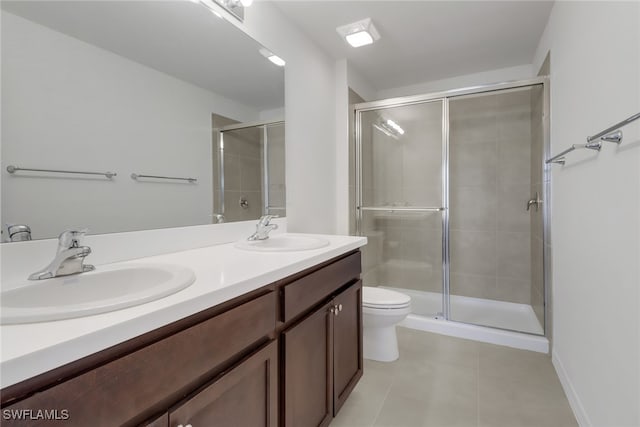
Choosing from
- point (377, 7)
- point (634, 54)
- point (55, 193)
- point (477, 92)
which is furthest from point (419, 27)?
point (55, 193)

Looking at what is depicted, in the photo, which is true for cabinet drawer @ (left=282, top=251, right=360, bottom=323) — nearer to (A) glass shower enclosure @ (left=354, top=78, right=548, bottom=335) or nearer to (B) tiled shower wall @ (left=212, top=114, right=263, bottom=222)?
(B) tiled shower wall @ (left=212, top=114, right=263, bottom=222)

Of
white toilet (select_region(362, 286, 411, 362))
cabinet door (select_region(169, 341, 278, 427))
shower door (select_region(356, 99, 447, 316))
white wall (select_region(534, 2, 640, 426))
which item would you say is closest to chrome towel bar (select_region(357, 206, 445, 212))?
shower door (select_region(356, 99, 447, 316))

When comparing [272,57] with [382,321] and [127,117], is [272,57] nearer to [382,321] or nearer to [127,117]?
[127,117]

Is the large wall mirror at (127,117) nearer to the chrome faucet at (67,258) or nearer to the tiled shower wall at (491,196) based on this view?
the chrome faucet at (67,258)

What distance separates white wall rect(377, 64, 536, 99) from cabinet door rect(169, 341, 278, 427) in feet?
9.85

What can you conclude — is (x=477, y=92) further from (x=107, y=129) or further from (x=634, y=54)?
(x=107, y=129)

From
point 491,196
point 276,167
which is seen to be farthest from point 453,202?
point 276,167

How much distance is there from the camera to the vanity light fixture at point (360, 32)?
2.03 meters

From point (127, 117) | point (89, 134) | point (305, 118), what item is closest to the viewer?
point (89, 134)

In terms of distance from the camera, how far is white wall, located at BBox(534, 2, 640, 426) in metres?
0.97

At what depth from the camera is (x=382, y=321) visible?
1954 mm

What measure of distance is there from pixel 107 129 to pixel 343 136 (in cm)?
Answer: 190

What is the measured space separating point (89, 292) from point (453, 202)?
3.01 metres

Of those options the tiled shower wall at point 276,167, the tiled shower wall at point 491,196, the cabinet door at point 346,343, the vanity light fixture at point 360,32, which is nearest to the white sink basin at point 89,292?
the cabinet door at point 346,343
